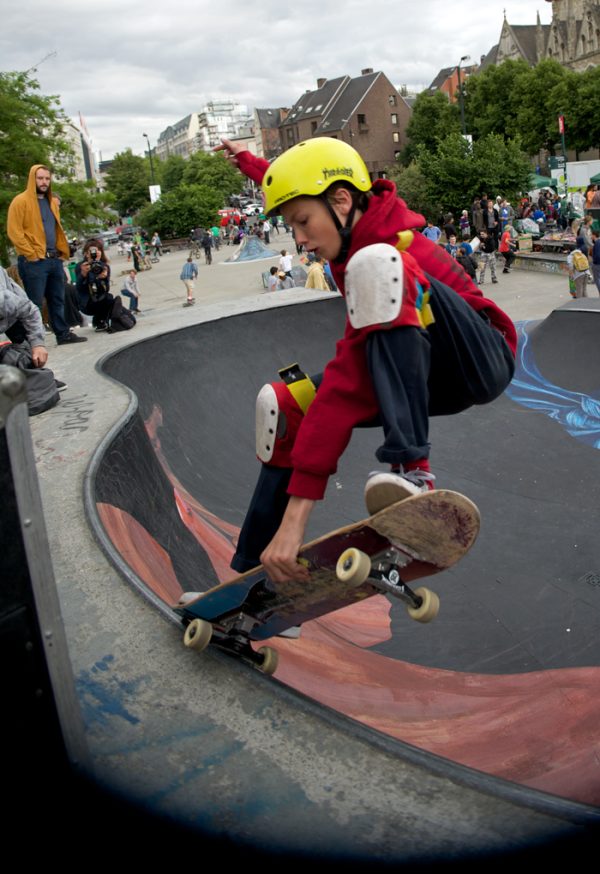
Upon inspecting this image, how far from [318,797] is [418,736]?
106cm

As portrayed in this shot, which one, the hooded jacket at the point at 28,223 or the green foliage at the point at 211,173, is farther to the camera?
the green foliage at the point at 211,173

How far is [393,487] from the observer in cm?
215

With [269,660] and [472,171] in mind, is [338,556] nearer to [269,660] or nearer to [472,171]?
[269,660]

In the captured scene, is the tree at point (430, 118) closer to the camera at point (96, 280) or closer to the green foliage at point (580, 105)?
the green foliage at point (580, 105)

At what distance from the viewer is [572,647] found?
4.03 metres

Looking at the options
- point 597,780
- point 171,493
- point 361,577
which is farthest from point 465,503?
point 171,493

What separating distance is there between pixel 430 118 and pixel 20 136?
52347 mm

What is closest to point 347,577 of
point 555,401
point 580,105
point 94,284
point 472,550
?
point 472,550

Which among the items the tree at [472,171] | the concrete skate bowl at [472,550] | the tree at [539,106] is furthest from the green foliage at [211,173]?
the concrete skate bowl at [472,550]

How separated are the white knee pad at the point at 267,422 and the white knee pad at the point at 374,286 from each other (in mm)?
468

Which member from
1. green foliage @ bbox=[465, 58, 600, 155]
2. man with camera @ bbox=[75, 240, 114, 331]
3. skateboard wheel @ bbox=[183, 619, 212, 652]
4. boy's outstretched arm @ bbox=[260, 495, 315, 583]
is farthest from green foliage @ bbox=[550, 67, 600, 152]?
skateboard wheel @ bbox=[183, 619, 212, 652]

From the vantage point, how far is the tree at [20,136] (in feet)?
67.5

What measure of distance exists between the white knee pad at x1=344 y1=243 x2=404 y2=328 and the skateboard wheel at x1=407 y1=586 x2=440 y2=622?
2.72 feet

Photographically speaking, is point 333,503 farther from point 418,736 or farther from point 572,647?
point 418,736
